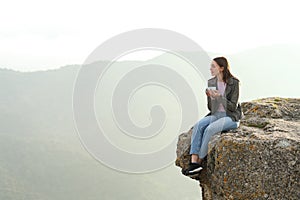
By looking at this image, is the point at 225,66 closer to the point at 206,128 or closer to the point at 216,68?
the point at 216,68

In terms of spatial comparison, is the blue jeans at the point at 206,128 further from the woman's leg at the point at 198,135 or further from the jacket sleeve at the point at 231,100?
the jacket sleeve at the point at 231,100

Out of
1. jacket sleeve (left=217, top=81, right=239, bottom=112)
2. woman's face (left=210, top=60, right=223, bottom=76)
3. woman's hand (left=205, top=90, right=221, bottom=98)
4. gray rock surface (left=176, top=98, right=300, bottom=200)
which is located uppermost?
woman's face (left=210, top=60, right=223, bottom=76)

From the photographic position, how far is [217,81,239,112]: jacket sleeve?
9.39 meters

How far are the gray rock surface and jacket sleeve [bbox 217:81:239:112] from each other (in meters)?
0.66

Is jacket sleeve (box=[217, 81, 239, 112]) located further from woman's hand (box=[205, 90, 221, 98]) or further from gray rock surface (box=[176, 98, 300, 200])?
gray rock surface (box=[176, 98, 300, 200])

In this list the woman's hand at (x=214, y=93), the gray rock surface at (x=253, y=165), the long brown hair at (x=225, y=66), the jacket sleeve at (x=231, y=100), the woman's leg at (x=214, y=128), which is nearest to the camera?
the gray rock surface at (x=253, y=165)

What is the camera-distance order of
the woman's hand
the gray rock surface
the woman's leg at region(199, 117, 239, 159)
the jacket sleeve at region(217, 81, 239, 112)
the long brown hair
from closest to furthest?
the gray rock surface < the woman's leg at region(199, 117, 239, 159) < the woman's hand < the jacket sleeve at region(217, 81, 239, 112) < the long brown hair

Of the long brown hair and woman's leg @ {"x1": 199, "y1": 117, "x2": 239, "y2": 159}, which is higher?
the long brown hair

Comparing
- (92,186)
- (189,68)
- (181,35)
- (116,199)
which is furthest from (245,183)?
(92,186)

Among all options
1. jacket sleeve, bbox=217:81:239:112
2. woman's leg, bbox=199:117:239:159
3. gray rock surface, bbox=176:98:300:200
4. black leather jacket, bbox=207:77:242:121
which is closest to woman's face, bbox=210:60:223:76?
black leather jacket, bbox=207:77:242:121

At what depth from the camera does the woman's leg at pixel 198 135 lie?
9.05 metres

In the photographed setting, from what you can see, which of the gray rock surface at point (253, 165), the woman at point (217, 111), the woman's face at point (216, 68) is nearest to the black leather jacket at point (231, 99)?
the woman at point (217, 111)

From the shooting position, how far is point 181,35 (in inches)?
440

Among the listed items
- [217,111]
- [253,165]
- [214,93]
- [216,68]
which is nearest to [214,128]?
[217,111]
